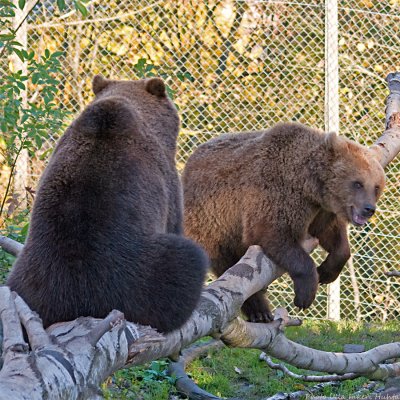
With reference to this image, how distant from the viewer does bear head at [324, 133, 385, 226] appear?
14.7 feet

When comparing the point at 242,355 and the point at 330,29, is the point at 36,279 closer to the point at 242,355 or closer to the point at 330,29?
the point at 242,355

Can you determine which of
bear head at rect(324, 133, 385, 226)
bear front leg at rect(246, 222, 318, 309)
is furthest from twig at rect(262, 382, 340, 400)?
bear head at rect(324, 133, 385, 226)

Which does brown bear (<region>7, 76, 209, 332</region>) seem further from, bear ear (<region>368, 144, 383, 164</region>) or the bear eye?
bear ear (<region>368, 144, 383, 164</region>)

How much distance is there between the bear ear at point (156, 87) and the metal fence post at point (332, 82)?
4.00 meters

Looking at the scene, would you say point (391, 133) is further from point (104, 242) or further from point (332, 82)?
point (104, 242)

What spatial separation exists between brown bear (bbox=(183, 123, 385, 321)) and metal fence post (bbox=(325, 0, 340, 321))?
9.26 ft

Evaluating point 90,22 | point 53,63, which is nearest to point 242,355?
point 53,63

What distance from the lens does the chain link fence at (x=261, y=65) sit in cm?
782

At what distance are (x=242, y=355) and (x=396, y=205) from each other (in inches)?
103

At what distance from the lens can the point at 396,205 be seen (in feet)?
26.0

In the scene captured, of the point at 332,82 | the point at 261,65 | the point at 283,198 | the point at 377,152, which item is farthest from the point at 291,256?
the point at 261,65

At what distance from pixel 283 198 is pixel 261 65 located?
154 inches

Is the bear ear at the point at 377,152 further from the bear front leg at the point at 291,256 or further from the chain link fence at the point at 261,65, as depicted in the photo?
the chain link fence at the point at 261,65

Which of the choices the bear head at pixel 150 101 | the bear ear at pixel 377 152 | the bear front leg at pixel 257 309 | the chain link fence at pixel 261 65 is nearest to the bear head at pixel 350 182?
the bear ear at pixel 377 152
